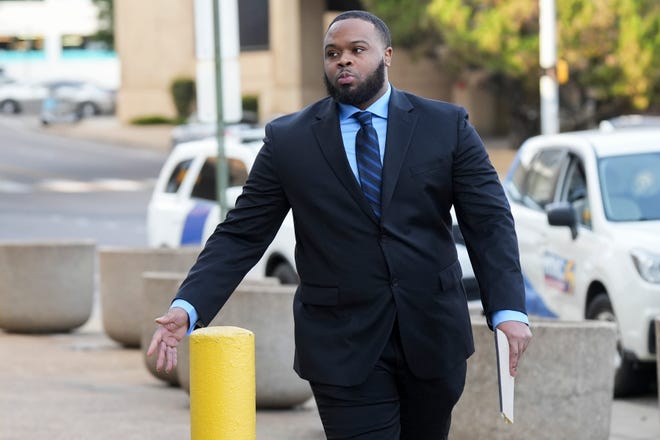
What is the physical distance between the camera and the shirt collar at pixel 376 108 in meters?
4.59

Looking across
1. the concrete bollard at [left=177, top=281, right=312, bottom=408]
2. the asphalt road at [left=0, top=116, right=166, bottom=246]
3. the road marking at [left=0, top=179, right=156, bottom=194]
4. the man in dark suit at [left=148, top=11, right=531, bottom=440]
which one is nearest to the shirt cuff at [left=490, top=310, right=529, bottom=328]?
the man in dark suit at [left=148, top=11, right=531, bottom=440]

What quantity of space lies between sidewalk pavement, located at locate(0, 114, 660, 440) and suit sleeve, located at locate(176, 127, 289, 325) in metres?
3.36

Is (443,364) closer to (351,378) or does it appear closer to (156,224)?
(351,378)

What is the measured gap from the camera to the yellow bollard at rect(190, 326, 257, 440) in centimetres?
438

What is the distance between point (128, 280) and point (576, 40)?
20048mm

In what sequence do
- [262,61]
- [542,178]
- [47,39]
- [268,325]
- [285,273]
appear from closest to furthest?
[268,325] → [542,178] → [285,273] → [262,61] → [47,39]

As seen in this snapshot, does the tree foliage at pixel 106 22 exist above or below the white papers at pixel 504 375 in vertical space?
below

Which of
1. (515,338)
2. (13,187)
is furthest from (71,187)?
(515,338)

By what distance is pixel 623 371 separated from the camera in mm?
9516

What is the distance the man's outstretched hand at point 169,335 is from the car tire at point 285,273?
7.29 m

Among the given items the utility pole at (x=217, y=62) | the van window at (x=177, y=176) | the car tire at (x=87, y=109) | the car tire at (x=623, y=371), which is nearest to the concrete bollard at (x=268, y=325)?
the car tire at (x=623, y=371)

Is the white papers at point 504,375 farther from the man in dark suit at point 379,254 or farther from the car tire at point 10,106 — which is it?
the car tire at point 10,106

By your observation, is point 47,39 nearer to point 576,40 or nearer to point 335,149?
point 576,40

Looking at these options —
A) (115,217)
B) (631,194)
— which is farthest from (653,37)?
(631,194)
